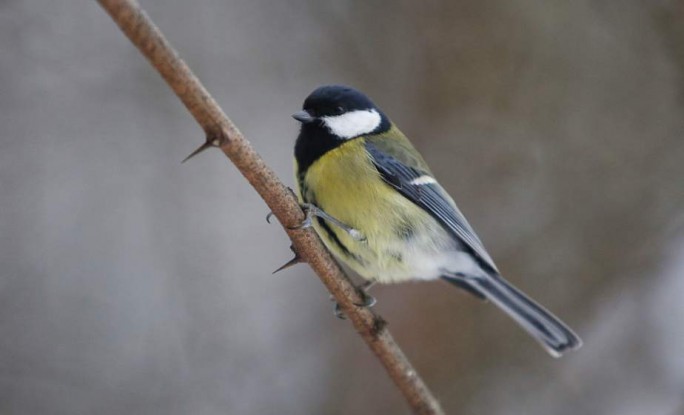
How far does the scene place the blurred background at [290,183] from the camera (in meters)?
2.41

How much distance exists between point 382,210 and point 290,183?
1.21 m

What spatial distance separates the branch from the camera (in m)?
0.90

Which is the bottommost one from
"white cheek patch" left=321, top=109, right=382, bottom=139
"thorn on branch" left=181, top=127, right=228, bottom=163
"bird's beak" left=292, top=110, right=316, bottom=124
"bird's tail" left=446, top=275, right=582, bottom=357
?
"bird's tail" left=446, top=275, right=582, bottom=357

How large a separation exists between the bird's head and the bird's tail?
0.60 metres

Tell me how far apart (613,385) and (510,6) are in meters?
1.64

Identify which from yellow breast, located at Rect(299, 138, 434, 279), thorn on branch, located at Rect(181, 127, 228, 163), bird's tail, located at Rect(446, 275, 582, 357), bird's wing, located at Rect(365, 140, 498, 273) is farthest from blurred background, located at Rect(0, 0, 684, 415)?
thorn on branch, located at Rect(181, 127, 228, 163)

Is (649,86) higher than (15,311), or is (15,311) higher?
(15,311)

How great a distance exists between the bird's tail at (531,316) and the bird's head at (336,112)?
1.96 ft

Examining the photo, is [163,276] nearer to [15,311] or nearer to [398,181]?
[15,311]

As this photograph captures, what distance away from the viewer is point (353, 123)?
1915 millimetres

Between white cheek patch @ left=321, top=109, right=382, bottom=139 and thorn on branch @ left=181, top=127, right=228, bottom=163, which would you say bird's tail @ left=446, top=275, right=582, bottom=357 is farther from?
thorn on branch @ left=181, top=127, right=228, bottom=163

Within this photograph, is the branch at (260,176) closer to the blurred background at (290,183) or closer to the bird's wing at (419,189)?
the bird's wing at (419,189)

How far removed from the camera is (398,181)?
1876mm

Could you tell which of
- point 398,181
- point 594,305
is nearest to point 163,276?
point 398,181
